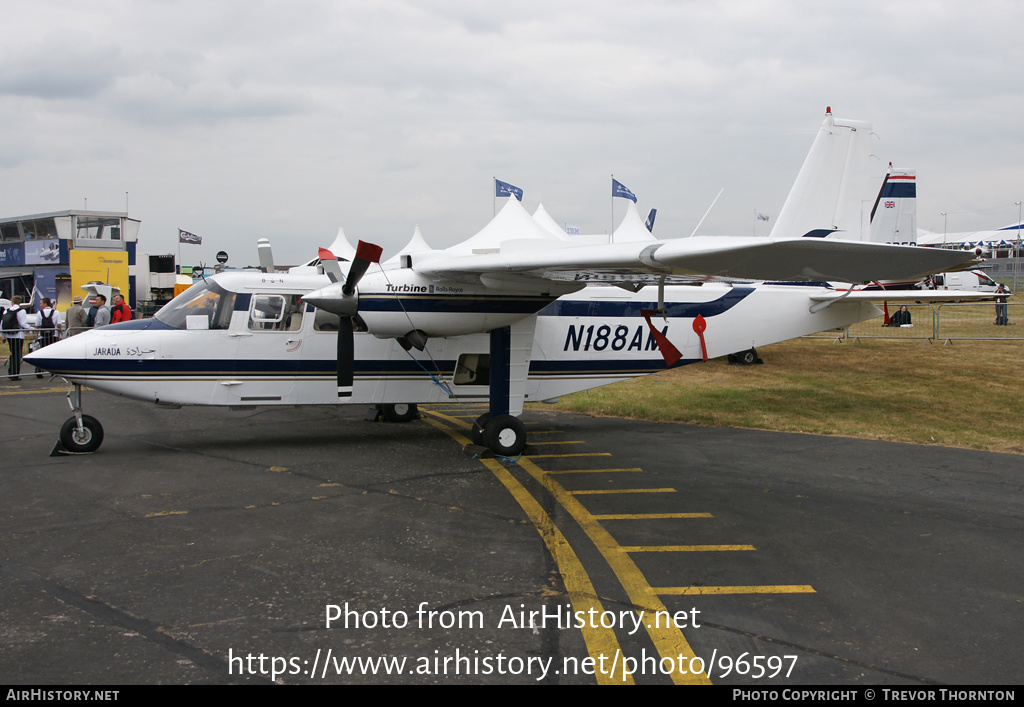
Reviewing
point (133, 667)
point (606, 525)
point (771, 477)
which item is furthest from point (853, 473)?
point (133, 667)

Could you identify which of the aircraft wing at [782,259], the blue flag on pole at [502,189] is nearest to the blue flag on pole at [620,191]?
the blue flag on pole at [502,189]

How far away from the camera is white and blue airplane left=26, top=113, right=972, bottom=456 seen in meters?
9.28

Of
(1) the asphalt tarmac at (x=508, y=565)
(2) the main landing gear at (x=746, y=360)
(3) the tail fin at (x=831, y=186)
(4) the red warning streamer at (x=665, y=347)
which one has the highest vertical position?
(3) the tail fin at (x=831, y=186)

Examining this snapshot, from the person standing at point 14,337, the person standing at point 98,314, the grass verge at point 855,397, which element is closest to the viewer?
the grass verge at point 855,397

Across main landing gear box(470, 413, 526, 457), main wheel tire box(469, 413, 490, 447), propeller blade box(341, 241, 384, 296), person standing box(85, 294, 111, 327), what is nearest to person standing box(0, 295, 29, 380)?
person standing box(85, 294, 111, 327)

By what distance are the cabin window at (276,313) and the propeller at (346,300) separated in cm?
144

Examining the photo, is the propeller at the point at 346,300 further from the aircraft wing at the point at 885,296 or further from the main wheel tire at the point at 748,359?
the main wheel tire at the point at 748,359

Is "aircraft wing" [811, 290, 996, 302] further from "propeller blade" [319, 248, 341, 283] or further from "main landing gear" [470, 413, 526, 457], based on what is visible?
"propeller blade" [319, 248, 341, 283]

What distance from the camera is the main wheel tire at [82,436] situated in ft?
32.3

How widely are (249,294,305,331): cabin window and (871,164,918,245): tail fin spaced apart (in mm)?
20797

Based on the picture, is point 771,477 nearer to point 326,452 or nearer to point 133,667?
point 326,452

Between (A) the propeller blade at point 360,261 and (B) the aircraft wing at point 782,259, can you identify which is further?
(A) the propeller blade at point 360,261

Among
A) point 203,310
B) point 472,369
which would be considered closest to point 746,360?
point 472,369

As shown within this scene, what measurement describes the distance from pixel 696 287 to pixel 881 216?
15619 mm
